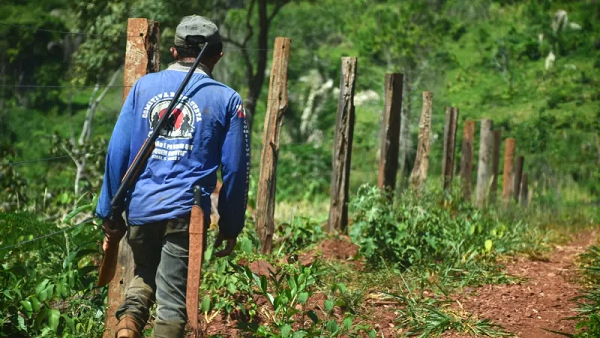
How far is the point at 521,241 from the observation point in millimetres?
8773

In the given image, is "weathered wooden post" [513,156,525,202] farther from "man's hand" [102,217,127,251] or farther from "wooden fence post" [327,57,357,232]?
"man's hand" [102,217,127,251]

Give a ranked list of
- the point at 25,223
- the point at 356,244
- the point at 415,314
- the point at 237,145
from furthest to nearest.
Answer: the point at 356,244
the point at 25,223
the point at 415,314
the point at 237,145

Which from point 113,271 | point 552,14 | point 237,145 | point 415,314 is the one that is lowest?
point 415,314

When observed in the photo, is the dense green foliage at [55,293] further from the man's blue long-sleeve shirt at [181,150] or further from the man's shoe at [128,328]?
the man's blue long-sleeve shirt at [181,150]

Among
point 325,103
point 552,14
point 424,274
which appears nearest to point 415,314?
point 424,274

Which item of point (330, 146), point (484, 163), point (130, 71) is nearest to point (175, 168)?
point (130, 71)

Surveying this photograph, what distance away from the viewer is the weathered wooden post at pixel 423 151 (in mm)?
9922

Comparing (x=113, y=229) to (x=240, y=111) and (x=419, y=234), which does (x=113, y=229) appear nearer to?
(x=240, y=111)

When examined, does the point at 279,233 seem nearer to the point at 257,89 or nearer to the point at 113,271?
the point at 113,271

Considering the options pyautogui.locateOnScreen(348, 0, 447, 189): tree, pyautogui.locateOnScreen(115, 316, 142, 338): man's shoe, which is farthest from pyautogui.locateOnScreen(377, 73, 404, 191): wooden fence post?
pyautogui.locateOnScreen(348, 0, 447, 189): tree

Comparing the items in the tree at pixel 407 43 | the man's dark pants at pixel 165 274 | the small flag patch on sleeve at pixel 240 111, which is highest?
the tree at pixel 407 43

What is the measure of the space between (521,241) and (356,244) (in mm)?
1963

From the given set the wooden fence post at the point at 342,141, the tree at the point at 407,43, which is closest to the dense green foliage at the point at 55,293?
the wooden fence post at the point at 342,141

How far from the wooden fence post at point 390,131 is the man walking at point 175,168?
473 centimetres
